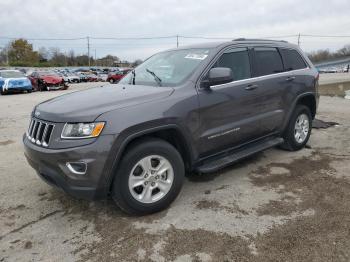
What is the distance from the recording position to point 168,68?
446cm

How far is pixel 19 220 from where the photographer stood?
12.1 ft

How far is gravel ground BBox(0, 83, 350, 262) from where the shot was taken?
9.80ft

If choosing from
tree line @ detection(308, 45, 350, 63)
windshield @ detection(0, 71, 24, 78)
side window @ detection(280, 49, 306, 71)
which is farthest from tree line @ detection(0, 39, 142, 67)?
side window @ detection(280, 49, 306, 71)

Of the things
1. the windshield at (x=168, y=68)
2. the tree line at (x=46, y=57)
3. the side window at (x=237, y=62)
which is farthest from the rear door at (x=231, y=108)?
the tree line at (x=46, y=57)

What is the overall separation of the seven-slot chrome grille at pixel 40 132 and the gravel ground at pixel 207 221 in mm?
846

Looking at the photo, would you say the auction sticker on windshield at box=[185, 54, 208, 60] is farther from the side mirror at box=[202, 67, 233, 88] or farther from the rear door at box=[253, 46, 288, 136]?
the rear door at box=[253, 46, 288, 136]

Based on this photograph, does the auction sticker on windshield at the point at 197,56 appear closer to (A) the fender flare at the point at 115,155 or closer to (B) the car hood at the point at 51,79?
(A) the fender flare at the point at 115,155

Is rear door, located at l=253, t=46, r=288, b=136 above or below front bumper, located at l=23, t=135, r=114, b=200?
above

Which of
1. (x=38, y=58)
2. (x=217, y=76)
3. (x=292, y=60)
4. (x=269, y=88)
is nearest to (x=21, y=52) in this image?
(x=38, y=58)

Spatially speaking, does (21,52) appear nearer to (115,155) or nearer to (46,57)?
(46,57)

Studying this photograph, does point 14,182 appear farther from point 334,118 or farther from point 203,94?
point 334,118

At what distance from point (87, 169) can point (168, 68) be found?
1876 mm

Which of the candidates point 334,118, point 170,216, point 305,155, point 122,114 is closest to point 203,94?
point 122,114

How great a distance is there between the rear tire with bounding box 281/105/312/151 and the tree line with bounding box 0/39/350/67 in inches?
2995
